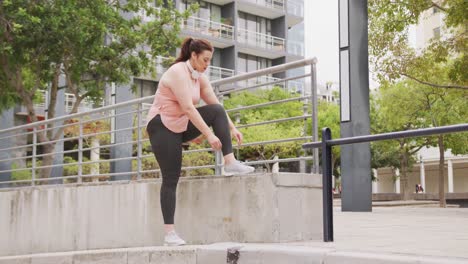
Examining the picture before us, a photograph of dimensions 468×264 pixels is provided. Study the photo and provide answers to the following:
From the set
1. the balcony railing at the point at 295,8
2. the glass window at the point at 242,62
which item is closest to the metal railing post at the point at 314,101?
the glass window at the point at 242,62

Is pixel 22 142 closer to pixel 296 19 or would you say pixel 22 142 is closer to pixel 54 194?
pixel 54 194

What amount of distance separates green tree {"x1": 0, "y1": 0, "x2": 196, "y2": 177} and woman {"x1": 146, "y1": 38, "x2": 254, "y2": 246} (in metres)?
7.36

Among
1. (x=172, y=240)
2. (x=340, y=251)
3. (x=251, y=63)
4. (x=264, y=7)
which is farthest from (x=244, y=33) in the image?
(x=340, y=251)

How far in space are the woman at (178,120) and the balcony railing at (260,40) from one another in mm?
35579

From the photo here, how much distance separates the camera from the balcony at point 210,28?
38513mm

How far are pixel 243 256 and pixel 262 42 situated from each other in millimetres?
38131

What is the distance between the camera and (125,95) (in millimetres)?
24078

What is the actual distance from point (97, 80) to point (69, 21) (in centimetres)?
226

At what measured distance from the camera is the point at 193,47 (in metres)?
5.40

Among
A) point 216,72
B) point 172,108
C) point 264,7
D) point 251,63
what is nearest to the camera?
point 172,108

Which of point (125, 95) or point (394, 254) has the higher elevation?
point (125, 95)

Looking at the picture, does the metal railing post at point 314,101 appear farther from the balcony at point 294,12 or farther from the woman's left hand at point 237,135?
the balcony at point 294,12

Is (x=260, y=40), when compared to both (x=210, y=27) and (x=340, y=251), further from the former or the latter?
(x=340, y=251)

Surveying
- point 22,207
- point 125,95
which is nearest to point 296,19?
point 125,95
